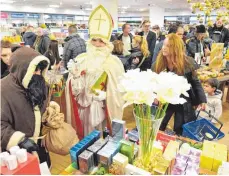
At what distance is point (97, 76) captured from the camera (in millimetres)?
2053

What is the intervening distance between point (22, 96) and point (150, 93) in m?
0.84

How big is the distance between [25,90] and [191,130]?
149 centimetres

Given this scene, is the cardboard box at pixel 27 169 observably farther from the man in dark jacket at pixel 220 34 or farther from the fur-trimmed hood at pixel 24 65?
the man in dark jacket at pixel 220 34

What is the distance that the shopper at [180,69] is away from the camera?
1829mm

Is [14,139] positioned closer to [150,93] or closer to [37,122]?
[37,122]

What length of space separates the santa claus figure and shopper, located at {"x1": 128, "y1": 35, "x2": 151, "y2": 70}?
5.15 feet

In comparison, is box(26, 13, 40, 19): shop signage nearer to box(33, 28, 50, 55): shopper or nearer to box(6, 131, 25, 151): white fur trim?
box(33, 28, 50, 55): shopper

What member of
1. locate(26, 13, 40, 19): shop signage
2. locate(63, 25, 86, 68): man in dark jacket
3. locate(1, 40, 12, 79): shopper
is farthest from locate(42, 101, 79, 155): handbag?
locate(26, 13, 40, 19): shop signage

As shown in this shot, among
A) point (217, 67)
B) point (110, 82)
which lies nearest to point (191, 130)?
point (110, 82)

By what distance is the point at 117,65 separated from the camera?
84.1 inches

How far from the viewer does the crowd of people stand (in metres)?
1.26

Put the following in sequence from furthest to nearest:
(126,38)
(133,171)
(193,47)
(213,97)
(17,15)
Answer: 1. (17,15)
2. (126,38)
3. (193,47)
4. (213,97)
5. (133,171)

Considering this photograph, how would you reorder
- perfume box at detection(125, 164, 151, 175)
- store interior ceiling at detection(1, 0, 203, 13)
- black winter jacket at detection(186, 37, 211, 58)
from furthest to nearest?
store interior ceiling at detection(1, 0, 203, 13), black winter jacket at detection(186, 37, 211, 58), perfume box at detection(125, 164, 151, 175)

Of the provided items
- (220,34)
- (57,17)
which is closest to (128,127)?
(220,34)
